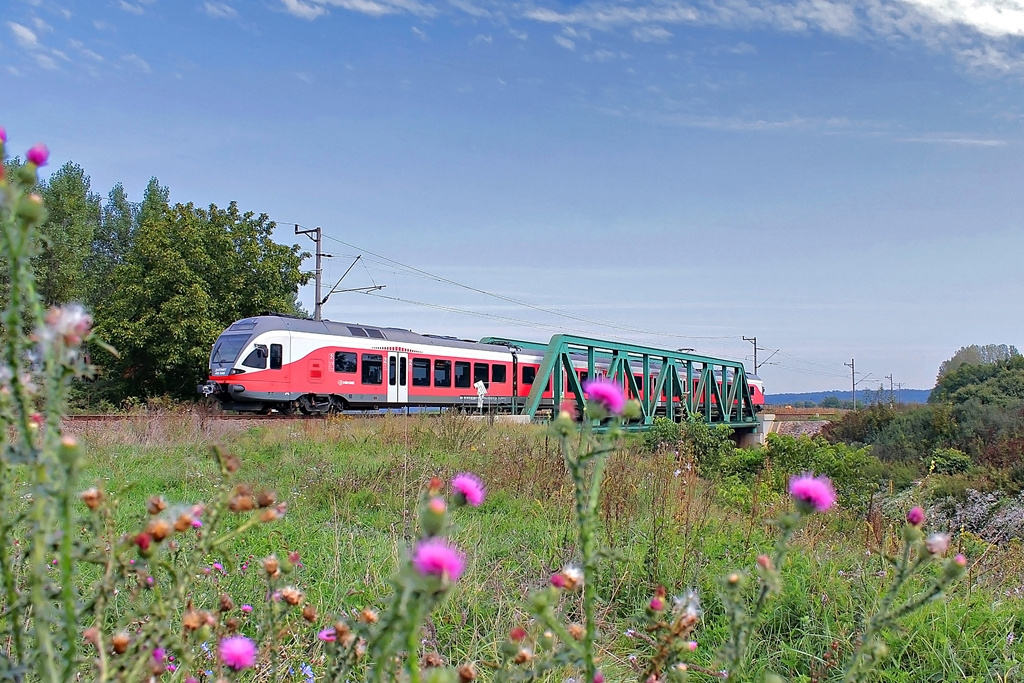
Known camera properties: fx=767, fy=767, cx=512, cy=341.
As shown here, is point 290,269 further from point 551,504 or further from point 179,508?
point 179,508

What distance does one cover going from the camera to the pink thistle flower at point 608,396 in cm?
92

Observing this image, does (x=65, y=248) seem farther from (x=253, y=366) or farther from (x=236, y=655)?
(x=236, y=655)

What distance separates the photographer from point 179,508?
0.96 m

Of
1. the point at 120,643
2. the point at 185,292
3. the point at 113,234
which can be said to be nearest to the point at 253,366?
the point at 185,292

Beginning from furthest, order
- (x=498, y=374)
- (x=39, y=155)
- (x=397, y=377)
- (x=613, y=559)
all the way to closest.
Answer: (x=498, y=374), (x=397, y=377), (x=613, y=559), (x=39, y=155)

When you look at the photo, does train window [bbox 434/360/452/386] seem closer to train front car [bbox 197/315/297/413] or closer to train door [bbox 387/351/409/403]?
Answer: train door [bbox 387/351/409/403]

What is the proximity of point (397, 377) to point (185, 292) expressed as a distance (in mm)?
8720

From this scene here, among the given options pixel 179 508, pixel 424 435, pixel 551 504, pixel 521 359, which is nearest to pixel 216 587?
pixel 179 508

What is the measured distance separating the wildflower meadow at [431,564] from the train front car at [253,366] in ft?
20.2

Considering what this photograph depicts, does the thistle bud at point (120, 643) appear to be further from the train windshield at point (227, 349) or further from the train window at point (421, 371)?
the train window at point (421, 371)

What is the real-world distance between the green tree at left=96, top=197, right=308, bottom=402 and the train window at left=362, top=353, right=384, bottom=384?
24.4 feet

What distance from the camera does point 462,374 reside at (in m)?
20.3

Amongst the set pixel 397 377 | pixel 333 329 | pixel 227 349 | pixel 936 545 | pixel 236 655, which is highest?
pixel 333 329

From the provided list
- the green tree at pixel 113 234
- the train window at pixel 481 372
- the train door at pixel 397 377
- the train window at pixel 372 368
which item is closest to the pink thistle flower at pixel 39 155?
the train window at pixel 372 368
